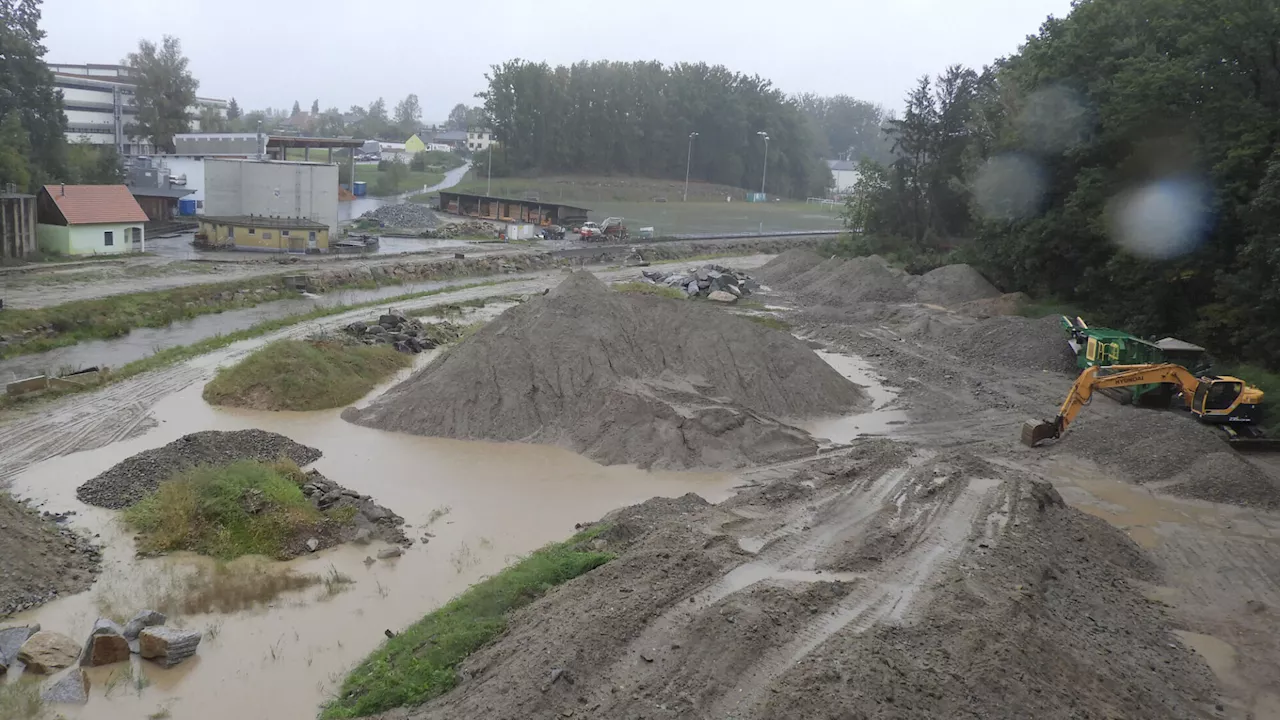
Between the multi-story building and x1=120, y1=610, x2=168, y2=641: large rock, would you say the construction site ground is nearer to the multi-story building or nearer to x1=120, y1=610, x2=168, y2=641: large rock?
x1=120, y1=610, x2=168, y2=641: large rock

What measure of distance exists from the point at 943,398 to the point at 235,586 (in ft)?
60.8

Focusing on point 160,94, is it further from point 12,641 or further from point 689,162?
point 12,641

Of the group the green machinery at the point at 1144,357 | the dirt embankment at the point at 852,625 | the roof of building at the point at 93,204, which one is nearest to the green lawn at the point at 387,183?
the roof of building at the point at 93,204

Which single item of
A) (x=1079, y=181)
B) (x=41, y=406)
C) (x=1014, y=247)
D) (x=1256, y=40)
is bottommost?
(x=41, y=406)

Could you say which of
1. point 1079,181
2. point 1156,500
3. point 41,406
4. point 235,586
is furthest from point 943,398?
point 41,406

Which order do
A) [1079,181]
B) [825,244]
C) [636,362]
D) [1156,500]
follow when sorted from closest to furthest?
[1156,500] → [636,362] → [1079,181] → [825,244]

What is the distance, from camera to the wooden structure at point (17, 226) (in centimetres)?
3916

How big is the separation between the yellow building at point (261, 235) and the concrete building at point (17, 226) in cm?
799

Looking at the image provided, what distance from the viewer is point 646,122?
101625 mm

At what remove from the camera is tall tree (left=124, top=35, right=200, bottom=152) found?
249 feet

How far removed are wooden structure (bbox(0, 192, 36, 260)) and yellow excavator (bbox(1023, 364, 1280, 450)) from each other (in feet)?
128

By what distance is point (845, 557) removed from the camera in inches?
516

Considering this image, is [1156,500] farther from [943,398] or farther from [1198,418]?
[943,398]

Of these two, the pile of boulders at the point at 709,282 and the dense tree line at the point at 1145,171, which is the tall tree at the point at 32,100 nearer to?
the pile of boulders at the point at 709,282
